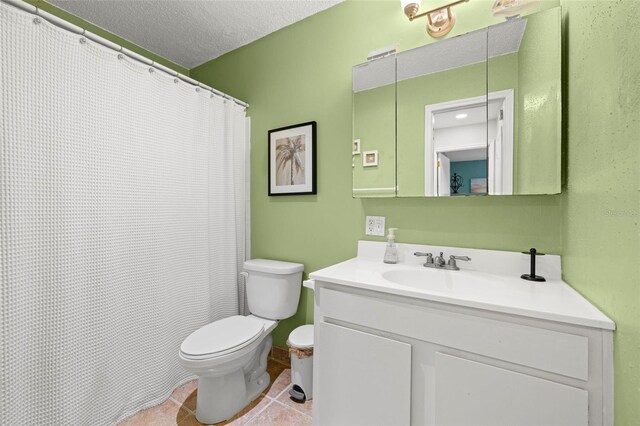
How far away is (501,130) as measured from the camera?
47.9 inches

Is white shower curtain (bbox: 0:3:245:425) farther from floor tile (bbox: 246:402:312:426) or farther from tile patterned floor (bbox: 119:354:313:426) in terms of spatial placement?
floor tile (bbox: 246:402:312:426)

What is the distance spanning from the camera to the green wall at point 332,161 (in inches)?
50.5

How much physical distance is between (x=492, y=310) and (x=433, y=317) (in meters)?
0.18

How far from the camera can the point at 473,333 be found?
87 cm

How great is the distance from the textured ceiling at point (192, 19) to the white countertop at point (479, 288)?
1.62 metres

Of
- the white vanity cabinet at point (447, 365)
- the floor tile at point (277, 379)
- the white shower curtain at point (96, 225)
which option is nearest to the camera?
the white vanity cabinet at point (447, 365)

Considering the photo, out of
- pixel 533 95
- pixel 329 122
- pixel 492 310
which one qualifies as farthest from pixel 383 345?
pixel 329 122

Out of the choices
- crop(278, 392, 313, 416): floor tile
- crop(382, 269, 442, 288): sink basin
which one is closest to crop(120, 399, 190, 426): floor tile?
crop(278, 392, 313, 416): floor tile

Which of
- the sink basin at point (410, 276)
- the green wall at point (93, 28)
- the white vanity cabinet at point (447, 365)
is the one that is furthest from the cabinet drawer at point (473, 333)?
the green wall at point (93, 28)

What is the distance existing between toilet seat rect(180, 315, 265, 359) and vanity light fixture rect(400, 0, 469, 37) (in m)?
1.84

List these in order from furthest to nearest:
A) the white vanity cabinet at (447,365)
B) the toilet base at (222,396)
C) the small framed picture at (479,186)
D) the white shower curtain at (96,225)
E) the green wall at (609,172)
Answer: the toilet base at (222,396), the small framed picture at (479,186), the white shower curtain at (96,225), the white vanity cabinet at (447,365), the green wall at (609,172)

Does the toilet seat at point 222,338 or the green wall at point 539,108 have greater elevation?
the green wall at point 539,108

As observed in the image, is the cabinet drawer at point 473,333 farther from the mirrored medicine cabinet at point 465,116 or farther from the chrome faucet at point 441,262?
the mirrored medicine cabinet at point 465,116

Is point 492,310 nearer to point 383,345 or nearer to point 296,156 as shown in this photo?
point 383,345
